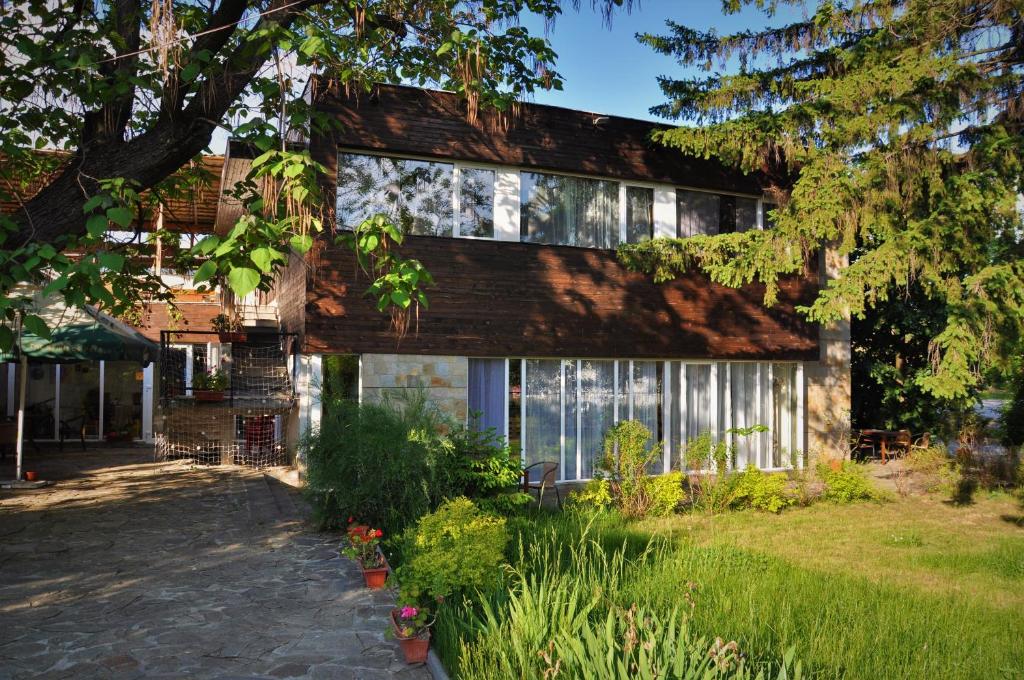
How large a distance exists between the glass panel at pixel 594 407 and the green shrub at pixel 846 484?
3.55 metres

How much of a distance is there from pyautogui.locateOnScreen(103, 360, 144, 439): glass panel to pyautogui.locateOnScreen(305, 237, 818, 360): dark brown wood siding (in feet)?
34.9

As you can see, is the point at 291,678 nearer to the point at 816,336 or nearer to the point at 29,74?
the point at 29,74

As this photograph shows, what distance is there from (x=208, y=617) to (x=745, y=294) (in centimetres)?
1088

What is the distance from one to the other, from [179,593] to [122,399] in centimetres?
1405

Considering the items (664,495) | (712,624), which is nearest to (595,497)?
(664,495)

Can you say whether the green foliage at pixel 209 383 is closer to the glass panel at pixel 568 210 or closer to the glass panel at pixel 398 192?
the glass panel at pixel 398 192

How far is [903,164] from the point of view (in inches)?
395

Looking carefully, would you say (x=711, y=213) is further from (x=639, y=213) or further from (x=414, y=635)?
(x=414, y=635)

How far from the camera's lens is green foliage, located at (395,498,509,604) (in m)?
5.71

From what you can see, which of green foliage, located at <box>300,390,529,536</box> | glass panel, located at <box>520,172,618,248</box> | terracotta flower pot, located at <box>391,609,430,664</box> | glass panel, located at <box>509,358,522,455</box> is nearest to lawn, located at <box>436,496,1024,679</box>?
terracotta flower pot, located at <box>391,609,430,664</box>

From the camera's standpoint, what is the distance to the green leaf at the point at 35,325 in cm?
492

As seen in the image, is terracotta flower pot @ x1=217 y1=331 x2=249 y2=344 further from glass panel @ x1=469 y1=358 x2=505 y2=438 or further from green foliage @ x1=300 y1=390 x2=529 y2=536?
green foliage @ x1=300 y1=390 x2=529 y2=536

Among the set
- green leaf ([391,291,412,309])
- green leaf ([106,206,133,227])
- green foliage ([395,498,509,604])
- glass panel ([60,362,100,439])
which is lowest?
green foliage ([395,498,509,604])

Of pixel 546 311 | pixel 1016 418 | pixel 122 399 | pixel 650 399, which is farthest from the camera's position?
pixel 122 399
